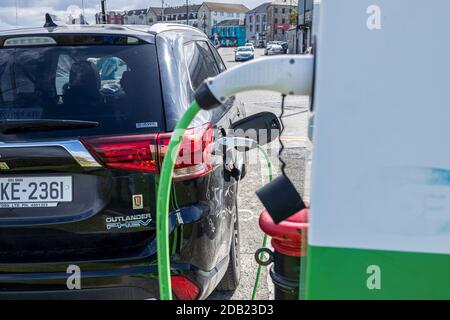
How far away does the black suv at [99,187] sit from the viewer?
7.44 ft

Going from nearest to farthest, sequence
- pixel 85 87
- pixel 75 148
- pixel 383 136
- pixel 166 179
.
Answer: pixel 383 136 < pixel 166 179 < pixel 75 148 < pixel 85 87

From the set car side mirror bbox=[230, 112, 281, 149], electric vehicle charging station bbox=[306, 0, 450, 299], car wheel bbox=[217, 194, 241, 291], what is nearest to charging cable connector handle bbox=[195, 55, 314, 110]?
electric vehicle charging station bbox=[306, 0, 450, 299]

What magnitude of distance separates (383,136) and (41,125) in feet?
5.76

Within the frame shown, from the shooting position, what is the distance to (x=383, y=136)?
1094 mm

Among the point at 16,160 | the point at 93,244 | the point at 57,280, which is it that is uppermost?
the point at 16,160

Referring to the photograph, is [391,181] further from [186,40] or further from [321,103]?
[186,40]

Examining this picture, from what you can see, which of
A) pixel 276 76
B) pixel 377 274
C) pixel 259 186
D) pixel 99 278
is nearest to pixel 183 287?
pixel 99 278

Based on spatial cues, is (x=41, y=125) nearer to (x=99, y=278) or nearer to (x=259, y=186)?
(x=99, y=278)

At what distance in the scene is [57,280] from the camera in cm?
230

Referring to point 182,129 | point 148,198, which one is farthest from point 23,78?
point 182,129

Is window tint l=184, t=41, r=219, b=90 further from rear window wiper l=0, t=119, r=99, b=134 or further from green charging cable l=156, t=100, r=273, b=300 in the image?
green charging cable l=156, t=100, r=273, b=300

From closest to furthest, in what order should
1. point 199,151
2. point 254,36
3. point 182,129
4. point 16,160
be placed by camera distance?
point 182,129, point 16,160, point 199,151, point 254,36

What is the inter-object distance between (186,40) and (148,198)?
4.15ft

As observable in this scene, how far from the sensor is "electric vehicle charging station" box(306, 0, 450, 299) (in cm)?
108
